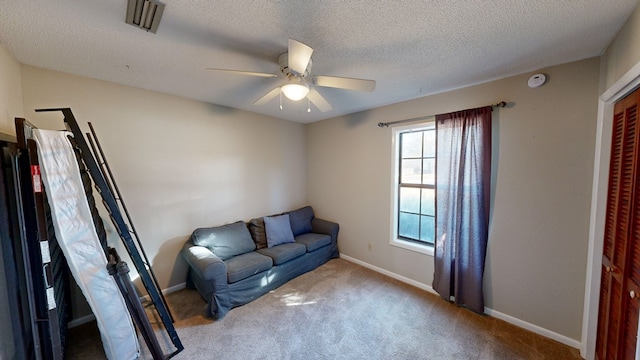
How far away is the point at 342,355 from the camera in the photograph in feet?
6.10

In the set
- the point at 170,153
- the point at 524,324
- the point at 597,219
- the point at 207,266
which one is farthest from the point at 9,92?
the point at 524,324

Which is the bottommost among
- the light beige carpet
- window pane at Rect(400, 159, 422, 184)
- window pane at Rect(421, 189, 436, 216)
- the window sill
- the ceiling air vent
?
the light beige carpet

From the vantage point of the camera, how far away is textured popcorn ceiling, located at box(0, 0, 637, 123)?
128cm

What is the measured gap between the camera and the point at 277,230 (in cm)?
332

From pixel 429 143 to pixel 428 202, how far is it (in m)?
0.77

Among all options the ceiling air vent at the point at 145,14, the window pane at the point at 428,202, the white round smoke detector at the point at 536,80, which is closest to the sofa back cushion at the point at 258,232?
the window pane at the point at 428,202

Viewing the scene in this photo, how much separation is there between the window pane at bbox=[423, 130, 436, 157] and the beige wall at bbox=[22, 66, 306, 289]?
2317mm

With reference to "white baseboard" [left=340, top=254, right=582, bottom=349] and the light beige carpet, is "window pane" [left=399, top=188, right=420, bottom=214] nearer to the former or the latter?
"white baseboard" [left=340, top=254, right=582, bottom=349]

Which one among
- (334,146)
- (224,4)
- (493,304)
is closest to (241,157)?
(334,146)

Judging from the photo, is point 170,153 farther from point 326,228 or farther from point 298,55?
point 326,228

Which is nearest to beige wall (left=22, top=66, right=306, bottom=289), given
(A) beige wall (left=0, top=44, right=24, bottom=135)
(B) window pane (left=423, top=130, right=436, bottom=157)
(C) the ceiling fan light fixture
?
(A) beige wall (left=0, top=44, right=24, bottom=135)

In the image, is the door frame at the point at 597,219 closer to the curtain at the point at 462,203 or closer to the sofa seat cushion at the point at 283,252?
the curtain at the point at 462,203

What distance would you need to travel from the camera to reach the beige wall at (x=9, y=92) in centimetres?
155

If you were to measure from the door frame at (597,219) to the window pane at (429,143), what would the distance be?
1329 mm
